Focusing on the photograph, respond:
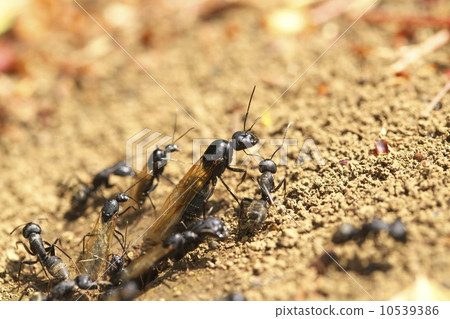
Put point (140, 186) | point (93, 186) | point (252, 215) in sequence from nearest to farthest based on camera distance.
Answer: point (252, 215) < point (140, 186) < point (93, 186)

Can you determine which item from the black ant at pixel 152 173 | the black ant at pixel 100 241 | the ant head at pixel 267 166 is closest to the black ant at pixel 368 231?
the ant head at pixel 267 166

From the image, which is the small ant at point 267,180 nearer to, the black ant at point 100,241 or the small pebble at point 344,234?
the small pebble at point 344,234

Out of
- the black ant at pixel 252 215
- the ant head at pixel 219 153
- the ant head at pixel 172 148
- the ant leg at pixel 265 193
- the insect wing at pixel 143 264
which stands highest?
the ant head at pixel 172 148

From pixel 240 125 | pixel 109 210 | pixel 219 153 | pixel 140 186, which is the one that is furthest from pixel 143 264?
pixel 240 125

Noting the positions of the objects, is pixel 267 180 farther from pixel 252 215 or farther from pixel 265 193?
pixel 252 215

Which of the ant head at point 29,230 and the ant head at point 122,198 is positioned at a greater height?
the ant head at point 122,198

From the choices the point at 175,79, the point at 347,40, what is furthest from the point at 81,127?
the point at 347,40

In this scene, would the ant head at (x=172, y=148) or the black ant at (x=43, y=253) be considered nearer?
the black ant at (x=43, y=253)
